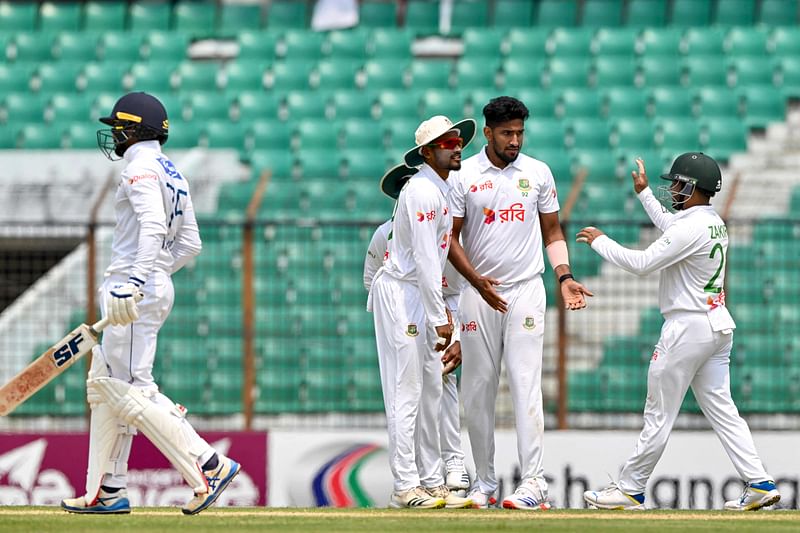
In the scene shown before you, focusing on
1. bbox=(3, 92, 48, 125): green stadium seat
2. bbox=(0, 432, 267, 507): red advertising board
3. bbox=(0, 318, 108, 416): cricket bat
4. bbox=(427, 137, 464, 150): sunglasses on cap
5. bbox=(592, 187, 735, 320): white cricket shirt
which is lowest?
bbox=(0, 432, 267, 507): red advertising board

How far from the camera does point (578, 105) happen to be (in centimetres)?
1641

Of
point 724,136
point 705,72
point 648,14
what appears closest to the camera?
point 724,136

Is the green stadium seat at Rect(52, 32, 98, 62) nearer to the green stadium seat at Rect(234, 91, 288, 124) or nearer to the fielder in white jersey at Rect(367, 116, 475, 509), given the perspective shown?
the green stadium seat at Rect(234, 91, 288, 124)

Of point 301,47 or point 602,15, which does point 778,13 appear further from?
point 301,47

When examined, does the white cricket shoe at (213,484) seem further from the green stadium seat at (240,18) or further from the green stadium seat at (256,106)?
the green stadium seat at (240,18)

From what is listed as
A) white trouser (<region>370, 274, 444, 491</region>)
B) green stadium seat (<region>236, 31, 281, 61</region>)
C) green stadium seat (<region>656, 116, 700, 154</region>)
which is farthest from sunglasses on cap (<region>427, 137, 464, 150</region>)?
green stadium seat (<region>236, 31, 281, 61</region>)

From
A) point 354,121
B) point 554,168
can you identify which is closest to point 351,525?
point 554,168

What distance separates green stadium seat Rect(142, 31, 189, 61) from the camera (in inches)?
714

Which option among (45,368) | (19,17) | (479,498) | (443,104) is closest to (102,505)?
(45,368)

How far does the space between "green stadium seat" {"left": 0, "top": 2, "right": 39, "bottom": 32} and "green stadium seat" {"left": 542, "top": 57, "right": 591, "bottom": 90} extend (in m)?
6.88

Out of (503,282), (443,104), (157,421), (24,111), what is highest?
(443,104)

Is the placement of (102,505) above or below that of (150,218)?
below

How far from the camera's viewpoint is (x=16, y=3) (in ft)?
64.4

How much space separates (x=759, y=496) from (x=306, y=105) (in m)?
9.57
